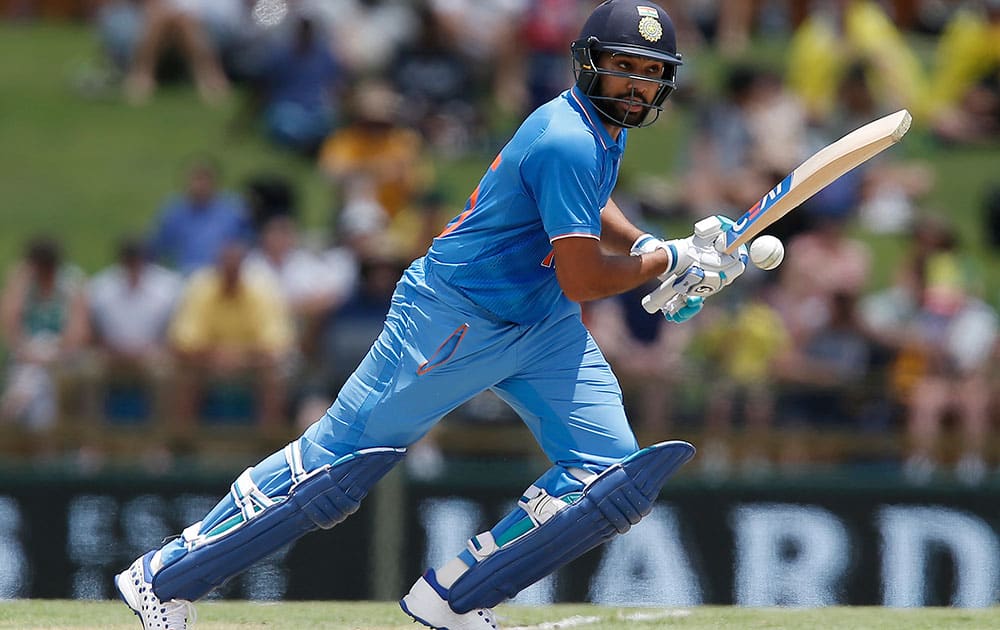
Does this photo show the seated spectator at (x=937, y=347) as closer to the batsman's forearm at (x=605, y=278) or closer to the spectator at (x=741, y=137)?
the spectator at (x=741, y=137)

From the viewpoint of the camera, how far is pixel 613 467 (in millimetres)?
4875

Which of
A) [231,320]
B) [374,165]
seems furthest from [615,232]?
[374,165]

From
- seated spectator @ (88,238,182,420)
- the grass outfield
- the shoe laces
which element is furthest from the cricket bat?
seated spectator @ (88,238,182,420)

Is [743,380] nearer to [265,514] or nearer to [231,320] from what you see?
[231,320]

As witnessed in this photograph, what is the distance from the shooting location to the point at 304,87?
40.5 feet

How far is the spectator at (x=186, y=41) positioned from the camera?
13070 millimetres

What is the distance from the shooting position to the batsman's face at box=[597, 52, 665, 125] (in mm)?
4801

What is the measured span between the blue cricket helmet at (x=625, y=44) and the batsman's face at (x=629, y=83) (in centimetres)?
1

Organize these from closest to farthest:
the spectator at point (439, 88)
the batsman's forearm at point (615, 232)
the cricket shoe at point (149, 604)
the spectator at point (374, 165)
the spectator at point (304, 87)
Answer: the cricket shoe at point (149, 604) → the batsman's forearm at point (615, 232) → the spectator at point (374, 165) → the spectator at point (304, 87) → the spectator at point (439, 88)

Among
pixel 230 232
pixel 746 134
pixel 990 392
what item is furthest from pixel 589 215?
pixel 746 134

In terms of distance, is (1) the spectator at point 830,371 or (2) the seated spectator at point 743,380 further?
(1) the spectator at point 830,371

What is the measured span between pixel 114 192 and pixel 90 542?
5.56 m

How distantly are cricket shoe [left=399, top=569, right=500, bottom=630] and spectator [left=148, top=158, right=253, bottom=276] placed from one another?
5445mm

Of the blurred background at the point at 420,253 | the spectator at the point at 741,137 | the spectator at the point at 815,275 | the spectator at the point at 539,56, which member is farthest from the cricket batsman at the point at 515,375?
the spectator at the point at 539,56
